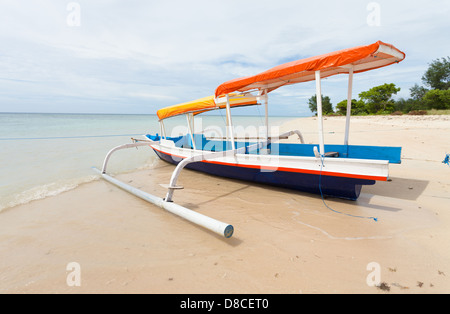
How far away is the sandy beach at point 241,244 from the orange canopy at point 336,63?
104 inches

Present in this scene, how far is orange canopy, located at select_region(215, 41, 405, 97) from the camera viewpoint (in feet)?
11.7

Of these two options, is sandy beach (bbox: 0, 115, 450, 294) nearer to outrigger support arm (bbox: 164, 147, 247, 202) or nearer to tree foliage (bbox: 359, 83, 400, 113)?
outrigger support arm (bbox: 164, 147, 247, 202)

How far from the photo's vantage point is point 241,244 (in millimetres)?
3227

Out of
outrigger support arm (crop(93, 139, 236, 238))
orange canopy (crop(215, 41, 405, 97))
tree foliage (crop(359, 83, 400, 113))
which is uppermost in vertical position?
tree foliage (crop(359, 83, 400, 113))

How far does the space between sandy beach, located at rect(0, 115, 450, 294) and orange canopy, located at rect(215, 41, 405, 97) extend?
2.64 metres

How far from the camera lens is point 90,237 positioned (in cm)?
358

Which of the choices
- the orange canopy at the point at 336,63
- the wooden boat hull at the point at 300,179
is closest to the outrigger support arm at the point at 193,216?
the wooden boat hull at the point at 300,179

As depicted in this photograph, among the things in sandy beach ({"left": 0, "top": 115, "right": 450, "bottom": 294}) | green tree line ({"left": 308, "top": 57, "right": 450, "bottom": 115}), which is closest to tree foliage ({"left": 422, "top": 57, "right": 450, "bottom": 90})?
green tree line ({"left": 308, "top": 57, "right": 450, "bottom": 115})

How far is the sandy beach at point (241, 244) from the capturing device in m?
2.46

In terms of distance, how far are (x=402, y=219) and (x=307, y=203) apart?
1.56m

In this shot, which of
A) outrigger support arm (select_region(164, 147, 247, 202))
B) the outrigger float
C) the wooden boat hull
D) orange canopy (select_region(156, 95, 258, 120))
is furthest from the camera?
orange canopy (select_region(156, 95, 258, 120))

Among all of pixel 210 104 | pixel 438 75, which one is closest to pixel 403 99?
pixel 438 75
